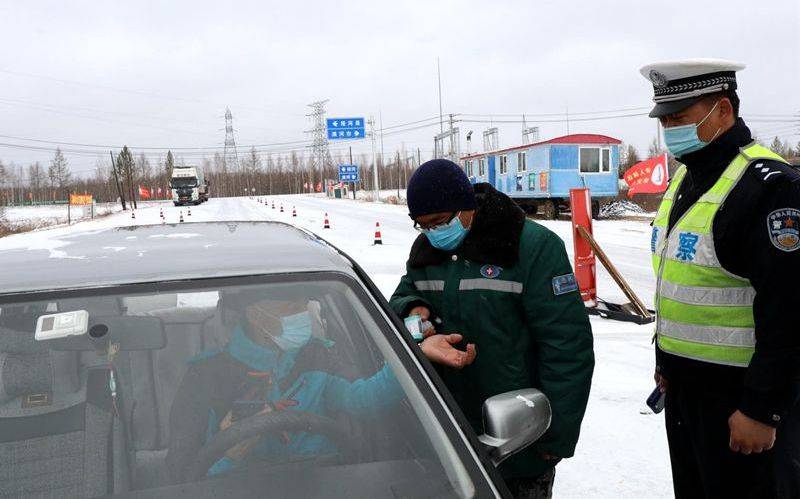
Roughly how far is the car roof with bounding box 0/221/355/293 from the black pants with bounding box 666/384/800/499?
48.1 inches

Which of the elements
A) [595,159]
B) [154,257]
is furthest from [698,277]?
[595,159]

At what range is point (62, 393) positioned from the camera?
179cm

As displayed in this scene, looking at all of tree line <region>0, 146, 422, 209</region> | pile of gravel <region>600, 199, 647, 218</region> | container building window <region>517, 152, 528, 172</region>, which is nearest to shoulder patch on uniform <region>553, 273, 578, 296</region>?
A: container building window <region>517, 152, 528, 172</region>

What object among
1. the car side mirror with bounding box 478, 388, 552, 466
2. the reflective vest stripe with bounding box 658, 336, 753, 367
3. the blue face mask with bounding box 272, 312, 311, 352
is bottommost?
the car side mirror with bounding box 478, 388, 552, 466

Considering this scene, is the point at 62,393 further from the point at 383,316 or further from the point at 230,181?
the point at 230,181

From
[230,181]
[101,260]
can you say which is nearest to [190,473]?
[101,260]

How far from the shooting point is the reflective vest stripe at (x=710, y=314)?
198 centimetres

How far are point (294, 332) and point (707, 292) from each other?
1291mm

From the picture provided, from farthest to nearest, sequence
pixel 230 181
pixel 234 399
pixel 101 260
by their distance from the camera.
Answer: pixel 230 181 → pixel 101 260 → pixel 234 399

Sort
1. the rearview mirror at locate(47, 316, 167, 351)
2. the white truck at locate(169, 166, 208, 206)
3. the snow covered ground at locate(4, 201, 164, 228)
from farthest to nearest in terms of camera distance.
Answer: the white truck at locate(169, 166, 208, 206) < the snow covered ground at locate(4, 201, 164, 228) < the rearview mirror at locate(47, 316, 167, 351)

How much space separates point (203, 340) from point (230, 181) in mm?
136026

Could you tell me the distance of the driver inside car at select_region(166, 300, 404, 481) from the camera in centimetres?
165

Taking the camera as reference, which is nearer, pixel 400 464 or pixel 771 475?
pixel 400 464

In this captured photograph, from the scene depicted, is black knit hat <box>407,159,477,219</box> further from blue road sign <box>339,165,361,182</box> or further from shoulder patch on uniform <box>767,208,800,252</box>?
Result: blue road sign <box>339,165,361,182</box>
